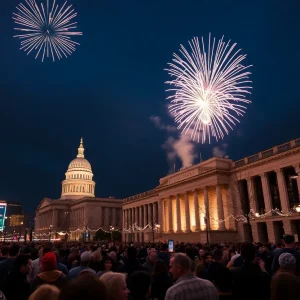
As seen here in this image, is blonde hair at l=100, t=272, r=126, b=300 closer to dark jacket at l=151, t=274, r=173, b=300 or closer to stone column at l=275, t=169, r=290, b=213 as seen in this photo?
dark jacket at l=151, t=274, r=173, b=300

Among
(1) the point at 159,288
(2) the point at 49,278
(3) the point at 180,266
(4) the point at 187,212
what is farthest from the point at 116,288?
(4) the point at 187,212

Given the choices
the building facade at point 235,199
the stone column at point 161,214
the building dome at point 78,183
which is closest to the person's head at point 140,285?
the building facade at point 235,199

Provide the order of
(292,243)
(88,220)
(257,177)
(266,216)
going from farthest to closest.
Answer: (88,220) < (257,177) < (266,216) < (292,243)

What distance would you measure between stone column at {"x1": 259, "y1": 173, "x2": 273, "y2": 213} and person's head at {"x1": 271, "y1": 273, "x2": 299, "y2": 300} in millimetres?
46776

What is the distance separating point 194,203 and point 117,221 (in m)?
63.4

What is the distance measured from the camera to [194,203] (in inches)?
2375

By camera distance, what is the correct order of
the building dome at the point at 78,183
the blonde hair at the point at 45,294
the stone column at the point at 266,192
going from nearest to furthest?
the blonde hair at the point at 45,294, the stone column at the point at 266,192, the building dome at the point at 78,183

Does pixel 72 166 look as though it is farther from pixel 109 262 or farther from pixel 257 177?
pixel 109 262

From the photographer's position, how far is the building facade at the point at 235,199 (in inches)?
1748

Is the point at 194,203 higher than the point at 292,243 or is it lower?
higher

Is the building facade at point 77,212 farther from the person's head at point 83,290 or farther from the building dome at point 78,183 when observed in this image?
the person's head at point 83,290

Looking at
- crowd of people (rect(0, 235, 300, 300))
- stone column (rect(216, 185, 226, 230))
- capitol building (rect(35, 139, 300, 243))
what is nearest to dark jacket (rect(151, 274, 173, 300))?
crowd of people (rect(0, 235, 300, 300))

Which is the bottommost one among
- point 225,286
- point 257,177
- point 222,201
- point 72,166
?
point 225,286

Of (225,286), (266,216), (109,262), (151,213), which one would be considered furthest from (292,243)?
(151,213)
